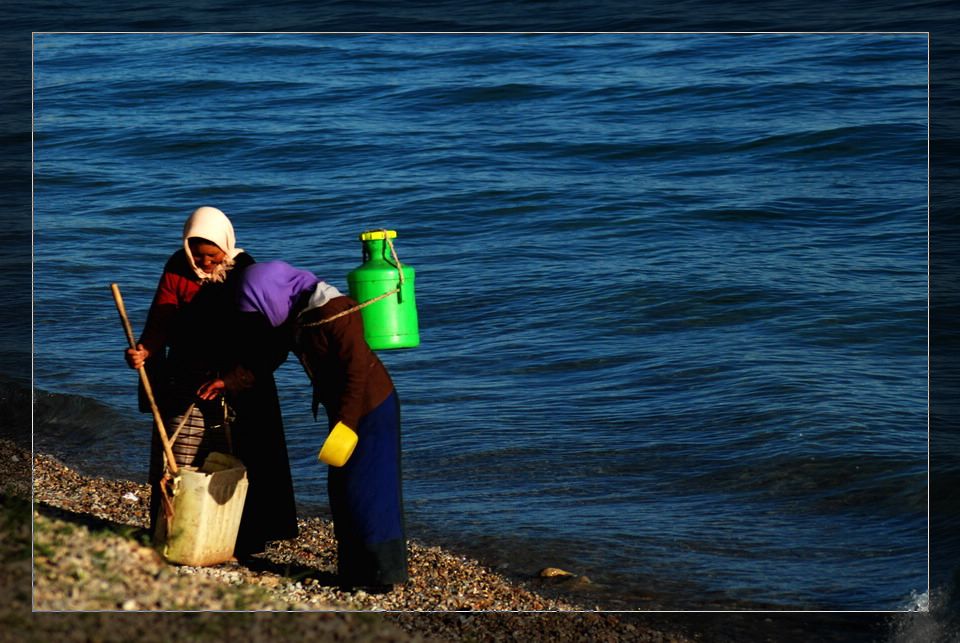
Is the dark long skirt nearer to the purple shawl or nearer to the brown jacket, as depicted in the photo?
the brown jacket

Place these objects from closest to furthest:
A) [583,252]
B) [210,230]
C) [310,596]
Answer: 1. [210,230]
2. [310,596]
3. [583,252]

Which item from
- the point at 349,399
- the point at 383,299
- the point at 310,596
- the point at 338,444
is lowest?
the point at 310,596

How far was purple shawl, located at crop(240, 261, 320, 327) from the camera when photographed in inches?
187

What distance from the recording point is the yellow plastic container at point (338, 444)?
4.84 meters

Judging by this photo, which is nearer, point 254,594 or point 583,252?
point 254,594

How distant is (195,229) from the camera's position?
4.88 m

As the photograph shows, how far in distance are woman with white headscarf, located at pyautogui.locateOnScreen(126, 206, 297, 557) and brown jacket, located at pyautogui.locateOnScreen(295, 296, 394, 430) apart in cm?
27

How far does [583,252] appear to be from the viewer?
592 centimetres

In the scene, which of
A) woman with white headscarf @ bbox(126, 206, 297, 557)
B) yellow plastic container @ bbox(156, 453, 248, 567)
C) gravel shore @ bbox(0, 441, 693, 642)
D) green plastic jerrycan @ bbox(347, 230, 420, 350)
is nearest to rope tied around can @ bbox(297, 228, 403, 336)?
green plastic jerrycan @ bbox(347, 230, 420, 350)

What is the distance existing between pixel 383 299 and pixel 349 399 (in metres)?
0.35

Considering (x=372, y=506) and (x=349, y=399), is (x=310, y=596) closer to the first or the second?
(x=372, y=506)

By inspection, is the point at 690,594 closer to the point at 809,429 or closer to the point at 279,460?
the point at 809,429

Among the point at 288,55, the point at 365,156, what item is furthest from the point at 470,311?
the point at 288,55

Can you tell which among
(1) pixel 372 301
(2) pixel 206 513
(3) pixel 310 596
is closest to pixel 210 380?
(2) pixel 206 513
